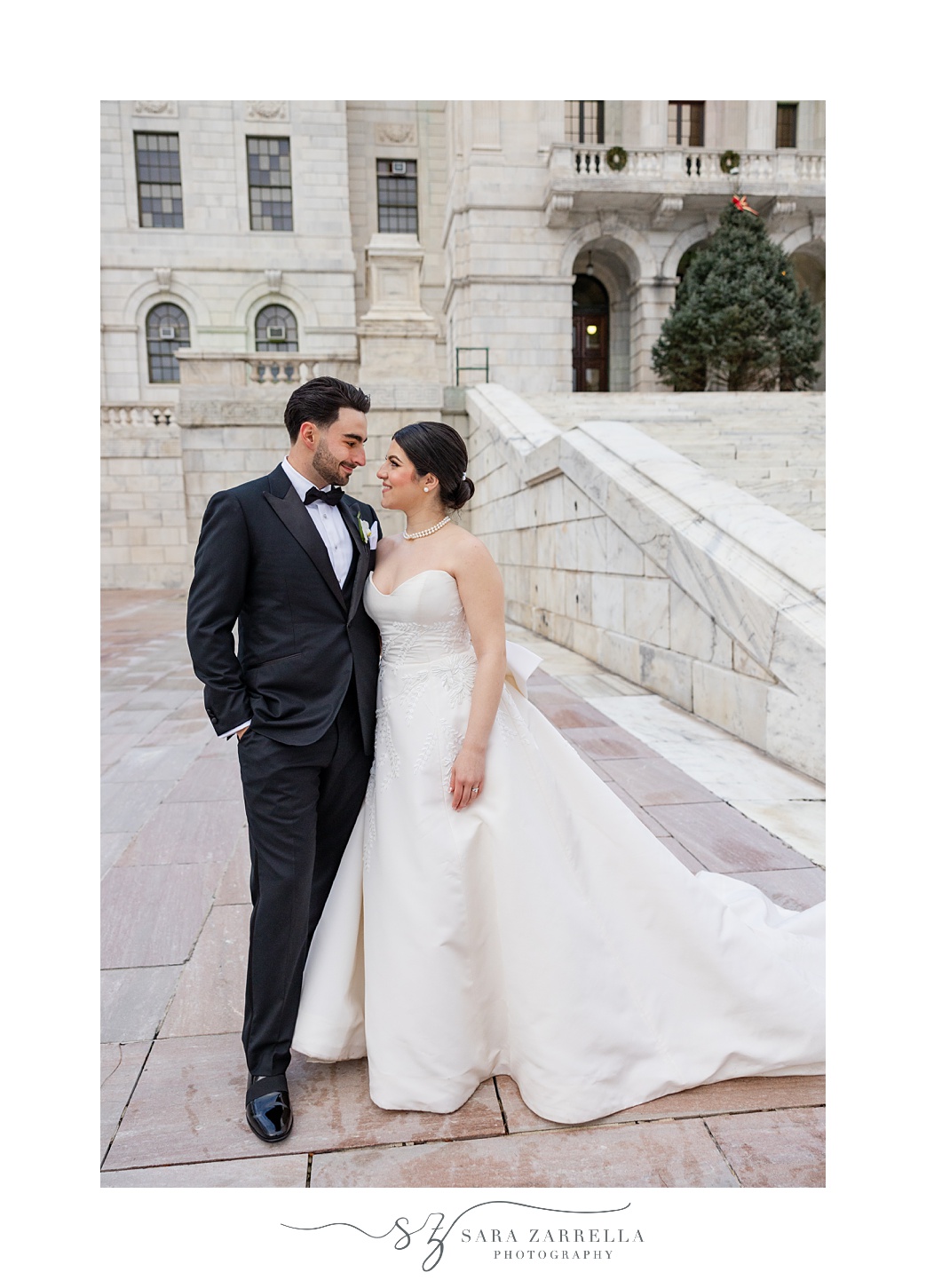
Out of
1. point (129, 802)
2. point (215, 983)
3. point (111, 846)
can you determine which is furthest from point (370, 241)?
point (215, 983)

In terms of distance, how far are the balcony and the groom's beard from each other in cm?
2064

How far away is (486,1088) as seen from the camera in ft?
7.80

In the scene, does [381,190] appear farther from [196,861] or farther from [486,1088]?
[486,1088]

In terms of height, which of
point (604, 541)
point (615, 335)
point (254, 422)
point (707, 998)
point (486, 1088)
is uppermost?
point (615, 335)

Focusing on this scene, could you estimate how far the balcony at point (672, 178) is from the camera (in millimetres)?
19812

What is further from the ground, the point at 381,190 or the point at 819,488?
the point at 381,190

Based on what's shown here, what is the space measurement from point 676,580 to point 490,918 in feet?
14.2

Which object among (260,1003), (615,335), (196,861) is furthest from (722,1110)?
(615,335)

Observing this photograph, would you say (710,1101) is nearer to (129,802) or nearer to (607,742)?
(607,742)

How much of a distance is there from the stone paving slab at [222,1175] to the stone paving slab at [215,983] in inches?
20.8

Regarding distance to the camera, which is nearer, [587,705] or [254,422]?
[587,705]

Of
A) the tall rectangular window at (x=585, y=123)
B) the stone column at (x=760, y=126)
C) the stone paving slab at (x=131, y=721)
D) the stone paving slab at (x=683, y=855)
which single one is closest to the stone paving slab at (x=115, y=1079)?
the stone paving slab at (x=683, y=855)

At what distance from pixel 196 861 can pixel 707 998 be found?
2591mm

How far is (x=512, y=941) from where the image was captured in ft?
7.57
